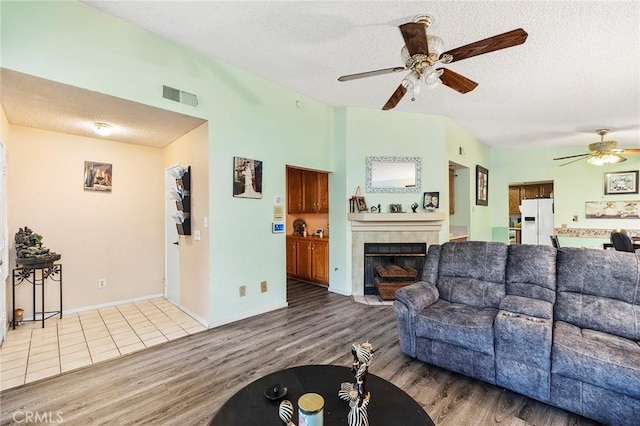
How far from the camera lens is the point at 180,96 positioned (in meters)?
3.03

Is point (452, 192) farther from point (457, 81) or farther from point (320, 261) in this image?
point (457, 81)

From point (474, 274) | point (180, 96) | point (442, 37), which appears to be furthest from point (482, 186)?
point (180, 96)

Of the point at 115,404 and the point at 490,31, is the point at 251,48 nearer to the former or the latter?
the point at 490,31

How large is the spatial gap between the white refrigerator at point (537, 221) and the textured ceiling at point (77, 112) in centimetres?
762

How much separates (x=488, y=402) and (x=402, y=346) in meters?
0.75

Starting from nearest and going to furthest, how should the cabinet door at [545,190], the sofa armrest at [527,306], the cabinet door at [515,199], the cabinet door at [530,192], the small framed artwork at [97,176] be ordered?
the sofa armrest at [527,306]
the small framed artwork at [97,176]
the cabinet door at [545,190]
the cabinet door at [530,192]
the cabinet door at [515,199]

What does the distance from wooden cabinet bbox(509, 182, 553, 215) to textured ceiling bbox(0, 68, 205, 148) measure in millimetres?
9070

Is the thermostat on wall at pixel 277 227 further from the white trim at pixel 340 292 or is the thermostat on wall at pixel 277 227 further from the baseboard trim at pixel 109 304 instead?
the baseboard trim at pixel 109 304

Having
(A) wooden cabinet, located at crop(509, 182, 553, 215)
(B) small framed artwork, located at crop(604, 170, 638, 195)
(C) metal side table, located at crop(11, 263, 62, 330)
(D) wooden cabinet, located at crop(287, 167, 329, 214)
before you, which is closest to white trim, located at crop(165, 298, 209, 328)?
(C) metal side table, located at crop(11, 263, 62, 330)

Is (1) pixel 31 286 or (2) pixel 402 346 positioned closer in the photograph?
(2) pixel 402 346

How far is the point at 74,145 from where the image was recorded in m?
3.79

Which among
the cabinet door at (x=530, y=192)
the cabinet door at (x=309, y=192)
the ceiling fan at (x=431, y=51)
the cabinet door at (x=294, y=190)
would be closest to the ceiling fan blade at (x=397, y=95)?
the ceiling fan at (x=431, y=51)

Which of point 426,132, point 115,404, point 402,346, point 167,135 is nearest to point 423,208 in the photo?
point 426,132

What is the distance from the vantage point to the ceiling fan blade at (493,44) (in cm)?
182
